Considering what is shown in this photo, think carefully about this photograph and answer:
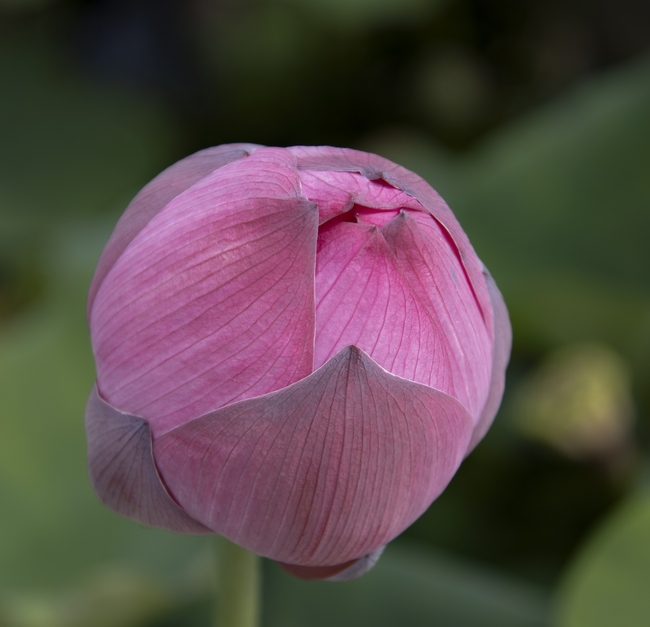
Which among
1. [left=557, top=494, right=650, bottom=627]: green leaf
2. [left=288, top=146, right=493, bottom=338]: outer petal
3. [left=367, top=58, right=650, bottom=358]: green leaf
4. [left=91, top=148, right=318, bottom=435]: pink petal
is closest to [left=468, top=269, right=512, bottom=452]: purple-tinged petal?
[left=288, top=146, right=493, bottom=338]: outer petal

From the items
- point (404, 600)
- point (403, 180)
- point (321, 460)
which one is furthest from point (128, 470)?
point (404, 600)

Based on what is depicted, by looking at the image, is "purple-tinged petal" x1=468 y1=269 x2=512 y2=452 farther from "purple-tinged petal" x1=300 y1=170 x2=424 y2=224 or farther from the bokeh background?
the bokeh background

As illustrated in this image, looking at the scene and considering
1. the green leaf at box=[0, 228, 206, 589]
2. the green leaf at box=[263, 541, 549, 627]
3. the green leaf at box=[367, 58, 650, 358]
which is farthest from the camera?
the green leaf at box=[367, 58, 650, 358]

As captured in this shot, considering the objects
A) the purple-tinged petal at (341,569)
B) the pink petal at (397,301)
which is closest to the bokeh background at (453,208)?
the purple-tinged petal at (341,569)

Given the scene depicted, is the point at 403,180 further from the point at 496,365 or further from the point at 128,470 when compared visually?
the point at 128,470

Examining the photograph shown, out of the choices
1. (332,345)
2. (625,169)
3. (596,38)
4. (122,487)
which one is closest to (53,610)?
(122,487)

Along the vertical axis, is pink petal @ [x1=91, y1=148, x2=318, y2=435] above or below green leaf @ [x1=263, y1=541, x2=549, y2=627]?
above
